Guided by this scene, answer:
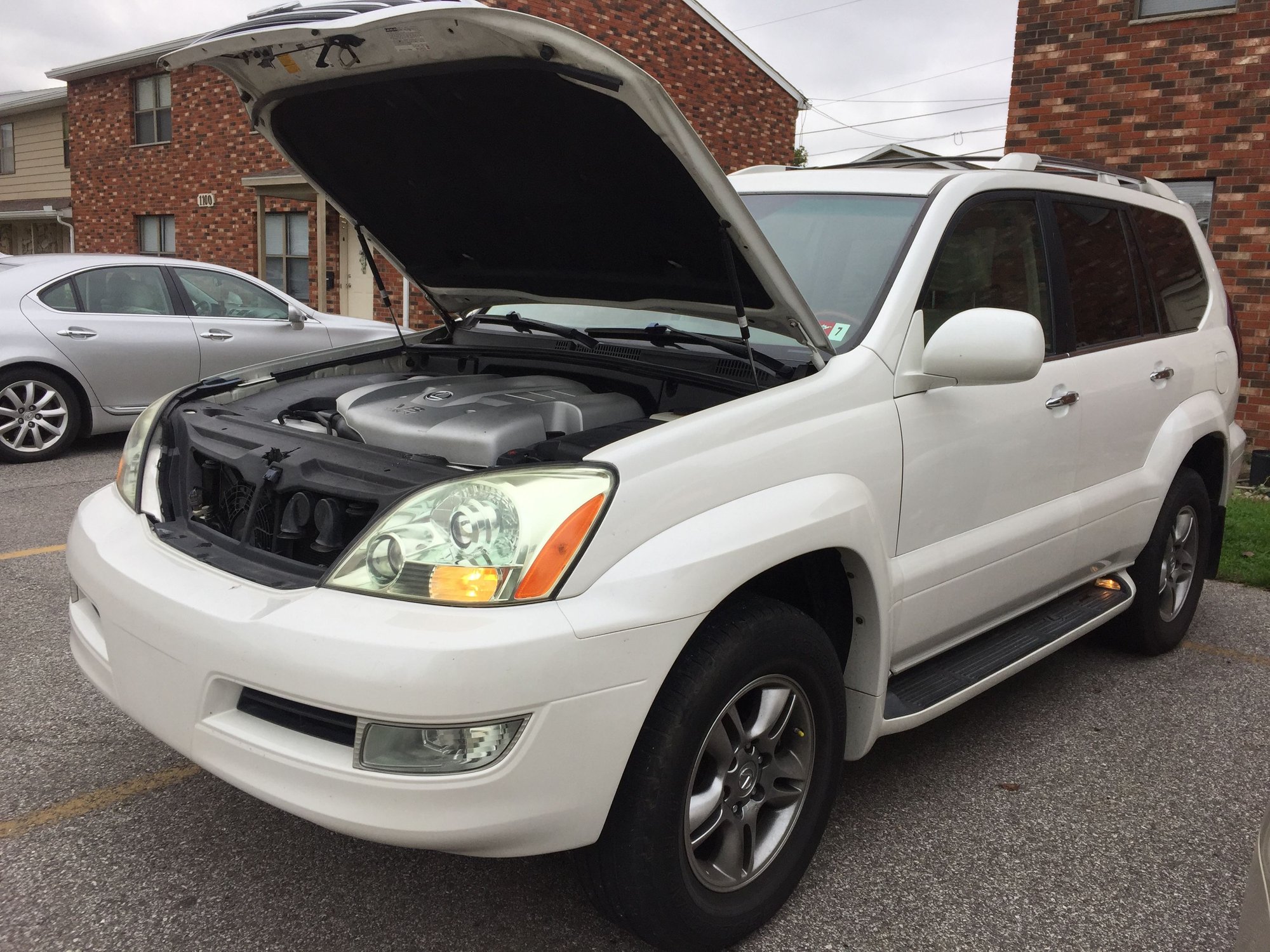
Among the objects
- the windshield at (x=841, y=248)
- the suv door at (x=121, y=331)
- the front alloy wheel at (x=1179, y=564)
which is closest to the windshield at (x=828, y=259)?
the windshield at (x=841, y=248)

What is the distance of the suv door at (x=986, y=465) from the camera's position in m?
2.83

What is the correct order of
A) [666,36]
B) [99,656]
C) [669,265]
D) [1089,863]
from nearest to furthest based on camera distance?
[99,656] < [1089,863] < [669,265] < [666,36]

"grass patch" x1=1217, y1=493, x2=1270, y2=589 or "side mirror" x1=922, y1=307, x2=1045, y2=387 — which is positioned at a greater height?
"side mirror" x1=922, y1=307, x2=1045, y2=387

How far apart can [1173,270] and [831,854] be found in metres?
2.98

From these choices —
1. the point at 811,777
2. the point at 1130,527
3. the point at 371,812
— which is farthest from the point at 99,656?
the point at 1130,527

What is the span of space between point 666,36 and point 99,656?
57.8 feet

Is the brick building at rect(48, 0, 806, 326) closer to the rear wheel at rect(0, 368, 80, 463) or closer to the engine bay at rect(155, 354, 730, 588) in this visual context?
the rear wheel at rect(0, 368, 80, 463)

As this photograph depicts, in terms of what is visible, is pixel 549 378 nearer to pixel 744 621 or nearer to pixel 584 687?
pixel 744 621

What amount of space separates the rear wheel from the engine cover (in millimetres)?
5665

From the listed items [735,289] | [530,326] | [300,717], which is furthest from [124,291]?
[300,717]

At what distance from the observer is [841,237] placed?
126 inches

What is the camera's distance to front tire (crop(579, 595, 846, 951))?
2107 millimetres

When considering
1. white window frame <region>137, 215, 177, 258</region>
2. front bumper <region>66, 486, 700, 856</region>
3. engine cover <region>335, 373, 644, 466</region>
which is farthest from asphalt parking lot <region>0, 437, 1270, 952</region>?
white window frame <region>137, 215, 177, 258</region>

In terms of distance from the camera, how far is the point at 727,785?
91.8 inches
